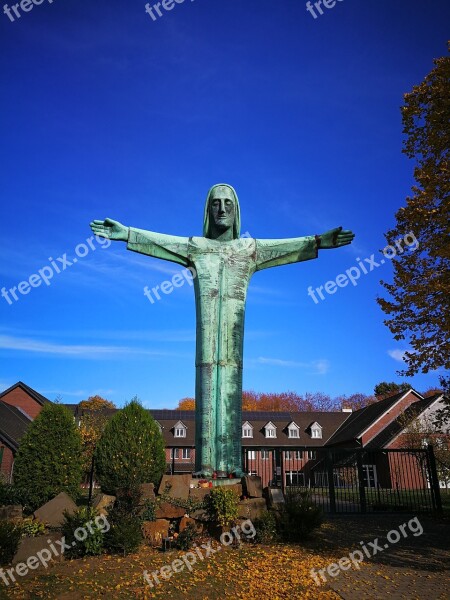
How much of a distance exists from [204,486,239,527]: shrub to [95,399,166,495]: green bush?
2.74 m

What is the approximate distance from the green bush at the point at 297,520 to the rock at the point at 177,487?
1.93 metres

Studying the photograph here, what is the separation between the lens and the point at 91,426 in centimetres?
3247

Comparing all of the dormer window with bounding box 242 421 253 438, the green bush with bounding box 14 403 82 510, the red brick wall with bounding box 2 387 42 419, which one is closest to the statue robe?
the green bush with bounding box 14 403 82 510

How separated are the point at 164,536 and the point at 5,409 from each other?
106 ft

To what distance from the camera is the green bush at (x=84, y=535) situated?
313 inches

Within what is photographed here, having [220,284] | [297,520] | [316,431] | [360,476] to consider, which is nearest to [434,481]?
[360,476]

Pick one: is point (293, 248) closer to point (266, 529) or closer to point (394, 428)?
point (266, 529)

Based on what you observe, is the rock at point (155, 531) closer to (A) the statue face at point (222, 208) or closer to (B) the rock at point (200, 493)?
(B) the rock at point (200, 493)

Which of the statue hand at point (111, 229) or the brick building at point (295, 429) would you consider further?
the brick building at point (295, 429)

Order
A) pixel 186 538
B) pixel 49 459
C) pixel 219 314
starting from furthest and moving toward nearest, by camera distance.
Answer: pixel 49 459 → pixel 219 314 → pixel 186 538

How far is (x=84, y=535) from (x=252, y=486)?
3.18 metres

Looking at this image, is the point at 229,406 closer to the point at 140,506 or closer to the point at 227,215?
the point at 140,506

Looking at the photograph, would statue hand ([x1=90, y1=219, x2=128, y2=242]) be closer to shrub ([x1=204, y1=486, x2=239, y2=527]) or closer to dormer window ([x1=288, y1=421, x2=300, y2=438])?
shrub ([x1=204, y1=486, x2=239, y2=527])

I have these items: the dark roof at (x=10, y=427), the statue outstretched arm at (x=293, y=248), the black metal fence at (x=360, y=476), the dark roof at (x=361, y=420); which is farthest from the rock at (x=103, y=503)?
Answer: the dark roof at (x=361, y=420)
